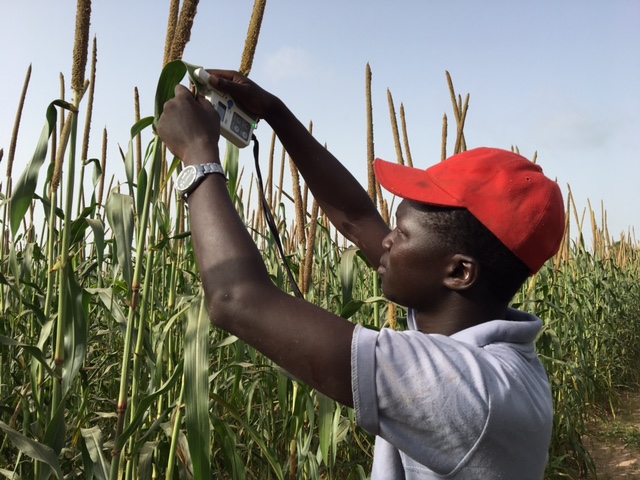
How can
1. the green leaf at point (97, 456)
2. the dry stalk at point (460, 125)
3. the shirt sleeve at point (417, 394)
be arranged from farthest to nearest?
the dry stalk at point (460, 125) → the green leaf at point (97, 456) → the shirt sleeve at point (417, 394)

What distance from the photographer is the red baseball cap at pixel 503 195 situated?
124 centimetres

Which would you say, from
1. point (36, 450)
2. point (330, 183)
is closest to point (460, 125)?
point (330, 183)

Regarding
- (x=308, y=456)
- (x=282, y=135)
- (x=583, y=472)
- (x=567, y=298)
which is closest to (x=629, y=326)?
(x=567, y=298)

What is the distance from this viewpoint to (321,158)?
1.88 m

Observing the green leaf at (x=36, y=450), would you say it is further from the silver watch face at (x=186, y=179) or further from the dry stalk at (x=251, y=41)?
the dry stalk at (x=251, y=41)

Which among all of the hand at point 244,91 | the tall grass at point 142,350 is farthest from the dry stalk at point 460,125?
the hand at point 244,91

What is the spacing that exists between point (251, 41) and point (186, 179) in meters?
0.63

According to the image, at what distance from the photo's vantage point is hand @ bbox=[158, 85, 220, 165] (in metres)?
1.24

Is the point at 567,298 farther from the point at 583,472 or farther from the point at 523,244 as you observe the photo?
the point at 523,244

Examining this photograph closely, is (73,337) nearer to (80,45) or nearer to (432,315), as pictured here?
(80,45)

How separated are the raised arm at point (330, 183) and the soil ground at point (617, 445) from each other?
3.35 metres

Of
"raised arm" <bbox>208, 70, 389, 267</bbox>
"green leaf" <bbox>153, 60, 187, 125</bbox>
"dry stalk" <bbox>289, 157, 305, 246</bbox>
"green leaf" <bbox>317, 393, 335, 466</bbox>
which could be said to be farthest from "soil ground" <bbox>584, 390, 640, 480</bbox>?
"green leaf" <bbox>153, 60, 187, 125</bbox>

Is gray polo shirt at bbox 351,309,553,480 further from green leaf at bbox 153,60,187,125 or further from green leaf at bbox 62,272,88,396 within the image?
green leaf at bbox 62,272,88,396

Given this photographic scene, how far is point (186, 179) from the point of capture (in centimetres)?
121
